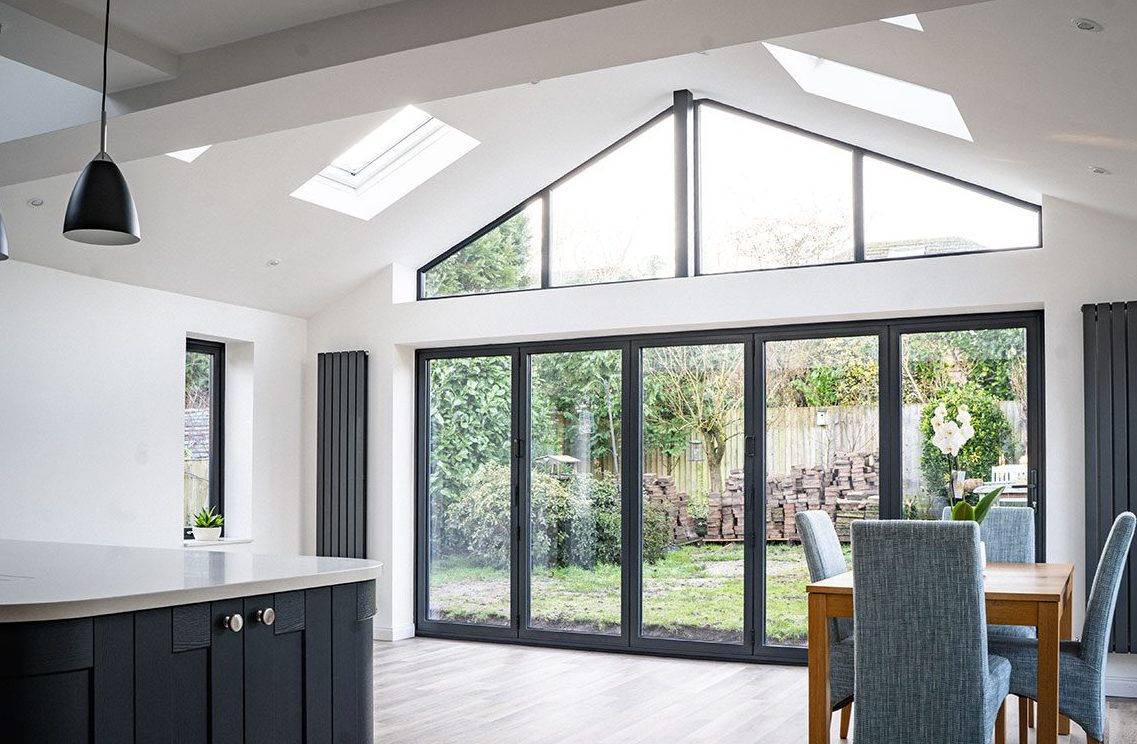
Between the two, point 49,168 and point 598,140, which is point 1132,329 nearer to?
point 598,140

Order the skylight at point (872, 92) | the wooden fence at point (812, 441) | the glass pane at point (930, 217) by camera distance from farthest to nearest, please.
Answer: the wooden fence at point (812, 441)
the glass pane at point (930, 217)
the skylight at point (872, 92)

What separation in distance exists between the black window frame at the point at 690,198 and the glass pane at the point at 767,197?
33 millimetres

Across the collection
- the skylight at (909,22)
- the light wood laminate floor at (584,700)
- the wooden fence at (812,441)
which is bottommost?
the light wood laminate floor at (584,700)

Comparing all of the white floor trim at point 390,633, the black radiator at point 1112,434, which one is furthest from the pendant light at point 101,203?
the white floor trim at point 390,633

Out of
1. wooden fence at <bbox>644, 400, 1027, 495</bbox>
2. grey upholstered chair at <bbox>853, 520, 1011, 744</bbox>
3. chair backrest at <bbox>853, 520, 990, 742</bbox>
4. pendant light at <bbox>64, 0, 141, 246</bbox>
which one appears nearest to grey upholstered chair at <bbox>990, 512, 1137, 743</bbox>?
grey upholstered chair at <bbox>853, 520, 1011, 744</bbox>

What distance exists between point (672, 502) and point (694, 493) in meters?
0.16

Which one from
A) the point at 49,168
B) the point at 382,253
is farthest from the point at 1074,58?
the point at 382,253

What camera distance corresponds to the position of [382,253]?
7.32 m

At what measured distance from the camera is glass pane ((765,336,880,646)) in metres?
6.30

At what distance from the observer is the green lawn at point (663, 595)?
21.2 feet

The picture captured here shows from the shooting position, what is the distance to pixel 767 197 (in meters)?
6.56

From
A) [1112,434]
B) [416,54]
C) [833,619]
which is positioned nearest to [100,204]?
[416,54]

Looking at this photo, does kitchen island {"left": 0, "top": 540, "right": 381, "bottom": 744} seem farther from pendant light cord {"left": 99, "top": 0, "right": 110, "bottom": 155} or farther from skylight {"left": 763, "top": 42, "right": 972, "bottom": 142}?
skylight {"left": 763, "top": 42, "right": 972, "bottom": 142}

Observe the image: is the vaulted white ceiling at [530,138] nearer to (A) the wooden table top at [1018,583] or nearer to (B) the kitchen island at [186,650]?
(B) the kitchen island at [186,650]
